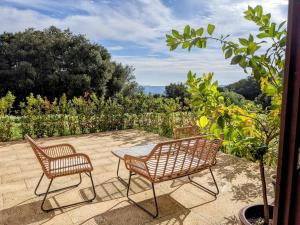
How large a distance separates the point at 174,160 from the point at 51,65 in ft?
58.0

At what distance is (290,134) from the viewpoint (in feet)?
4.18

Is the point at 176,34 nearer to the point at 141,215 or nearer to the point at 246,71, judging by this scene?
the point at 246,71

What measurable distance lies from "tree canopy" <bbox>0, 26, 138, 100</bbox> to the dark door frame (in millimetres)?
17583

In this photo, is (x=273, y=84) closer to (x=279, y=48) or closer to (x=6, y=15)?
(x=279, y=48)

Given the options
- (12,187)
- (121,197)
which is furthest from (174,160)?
(12,187)

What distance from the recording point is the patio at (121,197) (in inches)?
109

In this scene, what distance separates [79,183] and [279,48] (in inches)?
116

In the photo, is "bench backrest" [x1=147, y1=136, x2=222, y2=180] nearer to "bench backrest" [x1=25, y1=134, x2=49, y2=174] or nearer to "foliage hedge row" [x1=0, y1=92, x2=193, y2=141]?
"bench backrest" [x1=25, y1=134, x2=49, y2=174]

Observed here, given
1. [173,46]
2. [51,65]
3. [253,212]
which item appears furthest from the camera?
[51,65]

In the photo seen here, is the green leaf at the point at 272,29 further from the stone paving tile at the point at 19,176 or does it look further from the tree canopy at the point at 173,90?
the tree canopy at the point at 173,90

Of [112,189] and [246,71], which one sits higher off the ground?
[246,71]

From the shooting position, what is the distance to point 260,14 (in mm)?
1854

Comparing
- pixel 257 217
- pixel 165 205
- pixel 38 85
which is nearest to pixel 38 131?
pixel 165 205

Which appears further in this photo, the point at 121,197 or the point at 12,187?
the point at 12,187
